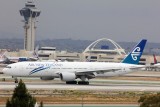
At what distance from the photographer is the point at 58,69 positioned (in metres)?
81.6

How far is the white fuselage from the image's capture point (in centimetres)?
8056

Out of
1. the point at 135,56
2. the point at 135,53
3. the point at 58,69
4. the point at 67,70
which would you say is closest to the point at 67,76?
the point at 67,70

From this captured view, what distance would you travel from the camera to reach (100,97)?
58.3 m

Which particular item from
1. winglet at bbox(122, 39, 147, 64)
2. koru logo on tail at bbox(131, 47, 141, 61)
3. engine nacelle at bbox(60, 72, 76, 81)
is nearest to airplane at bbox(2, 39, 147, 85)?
engine nacelle at bbox(60, 72, 76, 81)

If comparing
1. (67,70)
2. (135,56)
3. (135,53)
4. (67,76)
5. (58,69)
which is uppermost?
(135,53)

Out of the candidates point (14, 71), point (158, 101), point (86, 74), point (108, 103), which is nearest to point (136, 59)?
point (86, 74)

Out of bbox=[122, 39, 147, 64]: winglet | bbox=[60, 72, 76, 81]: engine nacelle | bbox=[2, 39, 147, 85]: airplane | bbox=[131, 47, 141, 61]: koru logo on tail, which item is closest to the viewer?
bbox=[60, 72, 76, 81]: engine nacelle

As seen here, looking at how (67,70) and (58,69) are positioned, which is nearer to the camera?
(58,69)

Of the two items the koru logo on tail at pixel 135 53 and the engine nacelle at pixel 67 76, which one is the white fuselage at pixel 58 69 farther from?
the koru logo on tail at pixel 135 53

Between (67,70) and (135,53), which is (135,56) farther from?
(67,70)

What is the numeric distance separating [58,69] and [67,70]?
4.59 ft

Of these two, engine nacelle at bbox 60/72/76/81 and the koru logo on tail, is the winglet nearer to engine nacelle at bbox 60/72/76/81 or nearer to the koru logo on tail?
the koru logo on tail

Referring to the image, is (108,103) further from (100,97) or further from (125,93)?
(125,93)

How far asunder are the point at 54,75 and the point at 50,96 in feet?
79.9
